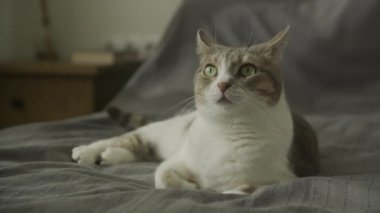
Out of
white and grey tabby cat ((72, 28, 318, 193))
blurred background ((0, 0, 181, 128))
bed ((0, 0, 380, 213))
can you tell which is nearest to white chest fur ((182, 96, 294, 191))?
white and grey tabby cat ((72, 28, 318, 193))

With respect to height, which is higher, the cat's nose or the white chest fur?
the cat's nose

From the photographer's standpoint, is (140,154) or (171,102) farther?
(171,102)

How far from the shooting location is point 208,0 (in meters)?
2.18

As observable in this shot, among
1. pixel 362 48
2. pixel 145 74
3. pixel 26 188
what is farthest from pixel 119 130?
pixel 362 48

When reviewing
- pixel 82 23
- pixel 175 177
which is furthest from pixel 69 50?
pixel 175 177

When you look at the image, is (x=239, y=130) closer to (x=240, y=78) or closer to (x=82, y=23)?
(x=240, y=78)

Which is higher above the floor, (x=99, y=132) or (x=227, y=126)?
(x=227, y=126)

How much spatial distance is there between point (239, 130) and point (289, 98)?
2.91ft

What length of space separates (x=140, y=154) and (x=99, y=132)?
0.29 meters

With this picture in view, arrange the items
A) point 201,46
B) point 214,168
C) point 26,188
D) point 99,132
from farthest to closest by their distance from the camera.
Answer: point 99,132, point 201,46, point 214,168, point 26,188

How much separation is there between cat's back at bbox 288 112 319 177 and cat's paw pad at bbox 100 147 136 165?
18.2 inches

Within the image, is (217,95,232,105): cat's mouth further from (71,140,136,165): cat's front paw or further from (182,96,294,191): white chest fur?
(71,140,136,165): cat's front paw

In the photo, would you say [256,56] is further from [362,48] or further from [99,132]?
[362,48]

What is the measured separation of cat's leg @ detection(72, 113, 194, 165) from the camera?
1.31 m
